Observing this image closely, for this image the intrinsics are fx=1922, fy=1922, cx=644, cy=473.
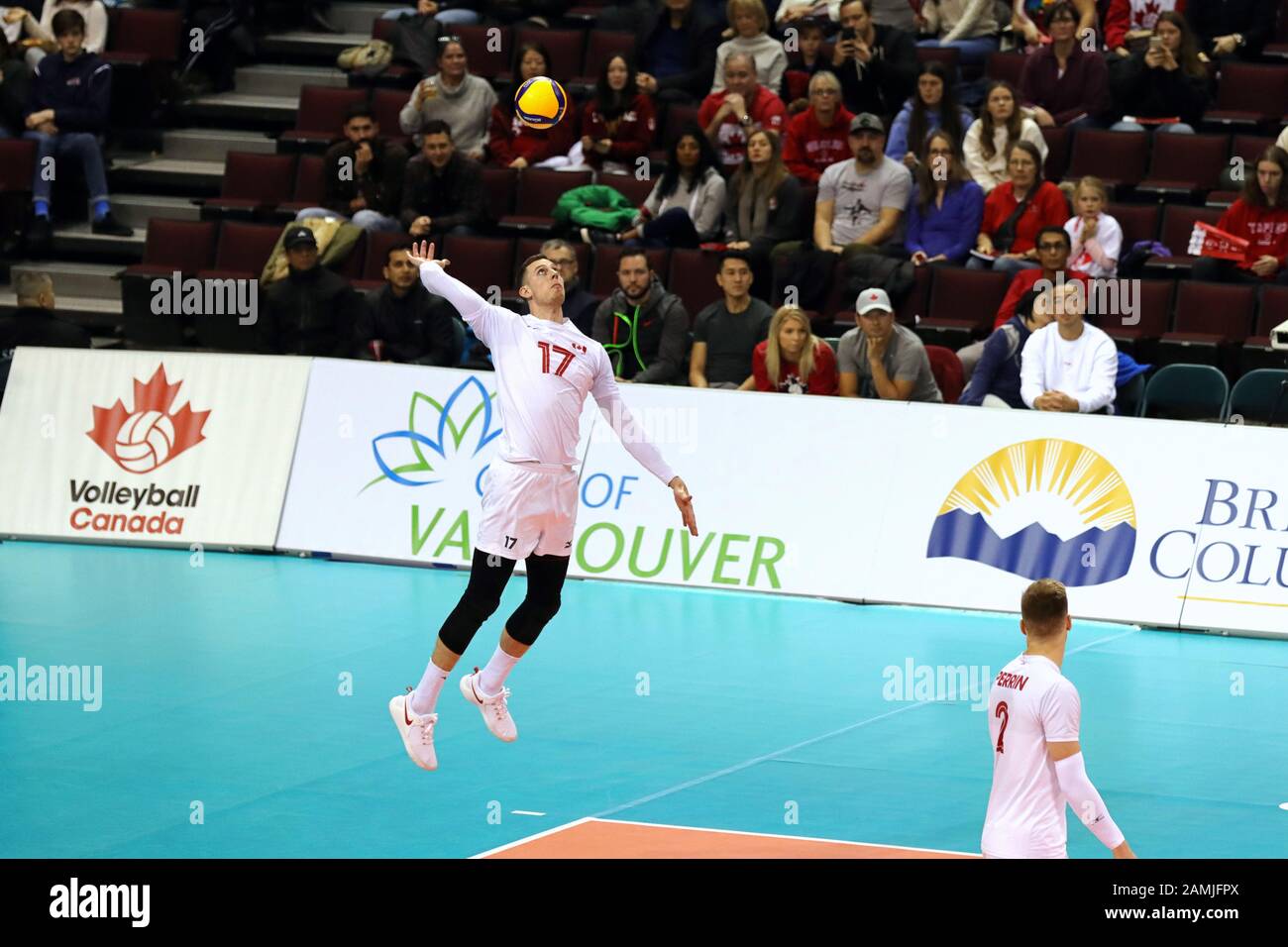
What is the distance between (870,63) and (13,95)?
30.7 ft

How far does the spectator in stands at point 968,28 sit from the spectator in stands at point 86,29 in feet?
29.9

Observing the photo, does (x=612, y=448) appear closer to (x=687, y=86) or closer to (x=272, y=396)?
(x=272, y=396)

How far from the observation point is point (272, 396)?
16094 mm

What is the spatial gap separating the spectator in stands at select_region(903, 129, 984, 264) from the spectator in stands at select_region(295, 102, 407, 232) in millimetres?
5116

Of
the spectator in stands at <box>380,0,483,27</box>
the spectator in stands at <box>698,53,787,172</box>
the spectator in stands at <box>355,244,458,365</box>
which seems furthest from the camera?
the spectator in stands at <box>380,0,483,27</box>

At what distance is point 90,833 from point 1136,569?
7.85 meters

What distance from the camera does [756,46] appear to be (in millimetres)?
19125

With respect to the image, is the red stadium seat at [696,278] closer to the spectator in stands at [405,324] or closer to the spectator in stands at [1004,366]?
the spectator in stands at [405,324]

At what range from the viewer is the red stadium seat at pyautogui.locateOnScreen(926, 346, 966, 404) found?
1552 centimetres

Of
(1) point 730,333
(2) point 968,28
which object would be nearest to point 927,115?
(2) point 968,28

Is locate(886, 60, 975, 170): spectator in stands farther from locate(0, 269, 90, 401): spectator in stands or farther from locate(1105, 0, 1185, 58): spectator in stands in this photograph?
locate(0, 269, 90, 401): spectator in stands

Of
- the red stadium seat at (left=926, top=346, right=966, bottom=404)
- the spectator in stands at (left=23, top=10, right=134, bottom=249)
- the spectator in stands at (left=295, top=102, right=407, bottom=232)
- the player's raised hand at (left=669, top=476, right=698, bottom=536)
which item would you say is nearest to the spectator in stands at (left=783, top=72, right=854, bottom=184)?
the red stadium seat at (left=926, top=346, right=966, bottom=404)

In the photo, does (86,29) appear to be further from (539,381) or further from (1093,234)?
(539,381)

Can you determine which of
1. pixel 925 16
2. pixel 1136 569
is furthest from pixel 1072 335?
pixel 925 16
